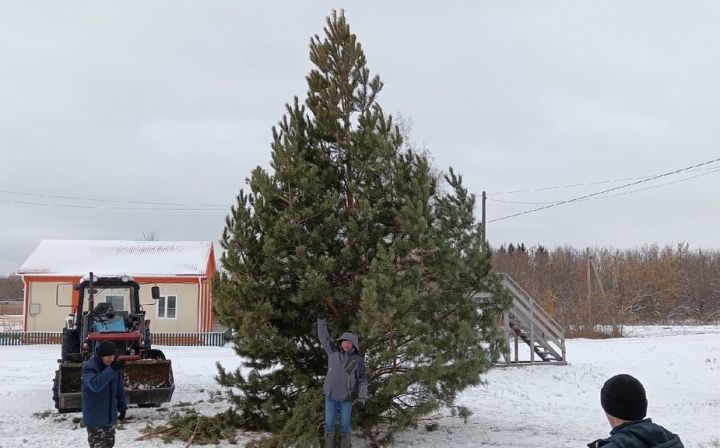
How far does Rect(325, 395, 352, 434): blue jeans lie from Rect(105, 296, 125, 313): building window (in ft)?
23.9

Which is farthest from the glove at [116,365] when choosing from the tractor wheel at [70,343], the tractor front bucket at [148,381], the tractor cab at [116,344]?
the tractor wheel at [70,343]

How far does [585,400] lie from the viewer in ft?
47.7

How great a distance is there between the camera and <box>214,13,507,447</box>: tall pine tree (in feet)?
28.5

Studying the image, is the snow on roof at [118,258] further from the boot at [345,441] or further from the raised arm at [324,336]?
the boot at [345,441]

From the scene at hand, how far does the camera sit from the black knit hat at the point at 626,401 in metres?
3.12

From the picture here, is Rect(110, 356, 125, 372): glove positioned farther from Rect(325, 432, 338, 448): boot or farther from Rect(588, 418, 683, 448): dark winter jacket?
Rect(588, 418, 683, 448): dark winter jacket

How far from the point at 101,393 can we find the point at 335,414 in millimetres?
2779

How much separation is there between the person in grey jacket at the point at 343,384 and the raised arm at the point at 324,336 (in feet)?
0.14

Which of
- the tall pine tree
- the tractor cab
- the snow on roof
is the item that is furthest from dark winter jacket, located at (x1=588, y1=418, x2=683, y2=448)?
the snow on roof

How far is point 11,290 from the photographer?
9825cm

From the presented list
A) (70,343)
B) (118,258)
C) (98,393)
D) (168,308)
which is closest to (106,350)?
(98,393)

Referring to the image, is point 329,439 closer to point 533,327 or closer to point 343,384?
point 343,384

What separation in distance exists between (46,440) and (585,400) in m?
10.5

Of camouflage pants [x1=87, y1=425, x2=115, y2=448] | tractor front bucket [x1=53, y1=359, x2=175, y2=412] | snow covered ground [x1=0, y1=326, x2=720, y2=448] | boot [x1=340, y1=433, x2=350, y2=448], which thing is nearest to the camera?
camouflage pants [x1=87, y1=425, x2=115, y2=448]
